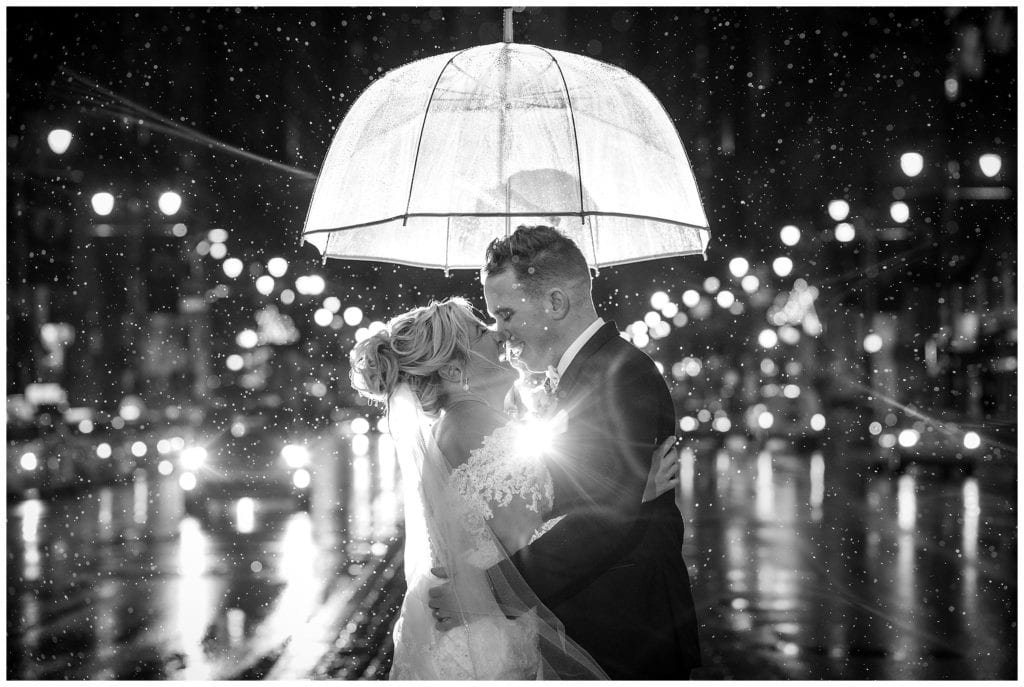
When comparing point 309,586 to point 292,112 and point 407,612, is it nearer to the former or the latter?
point 292,112

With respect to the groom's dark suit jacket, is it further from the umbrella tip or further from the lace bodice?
the umbrella tip

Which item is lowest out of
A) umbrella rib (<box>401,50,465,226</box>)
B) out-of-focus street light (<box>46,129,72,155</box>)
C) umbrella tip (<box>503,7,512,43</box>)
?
umbrella rib (<box>401,50,465,226</box>)

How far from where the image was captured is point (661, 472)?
11.9 ft

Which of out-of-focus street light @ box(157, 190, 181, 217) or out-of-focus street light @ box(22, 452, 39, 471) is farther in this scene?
out-of-focus street light @ box(22, 452, 39, 471)

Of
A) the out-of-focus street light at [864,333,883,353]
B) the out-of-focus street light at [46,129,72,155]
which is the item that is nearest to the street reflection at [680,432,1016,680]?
the out-of-focus street light at [46,129,72,155]

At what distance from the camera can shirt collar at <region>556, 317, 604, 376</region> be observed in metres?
3.72

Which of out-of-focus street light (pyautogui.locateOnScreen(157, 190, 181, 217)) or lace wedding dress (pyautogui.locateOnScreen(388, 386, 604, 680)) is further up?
out-of-focus street light (pyautogui.locateOnScreen(157, 190, 181, 217))

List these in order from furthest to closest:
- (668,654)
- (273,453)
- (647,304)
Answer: (647,304) < (273,453) < (668,654)

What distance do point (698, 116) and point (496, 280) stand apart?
1587 centimetres

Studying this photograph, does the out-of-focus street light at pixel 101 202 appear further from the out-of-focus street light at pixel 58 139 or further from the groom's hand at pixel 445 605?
the groom's hand at pixel 445 605

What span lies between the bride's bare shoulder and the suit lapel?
34cm

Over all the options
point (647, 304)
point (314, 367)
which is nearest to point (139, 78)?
point (647, 304)

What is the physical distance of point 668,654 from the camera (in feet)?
11.8

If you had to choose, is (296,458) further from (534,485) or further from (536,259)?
(536,259)
